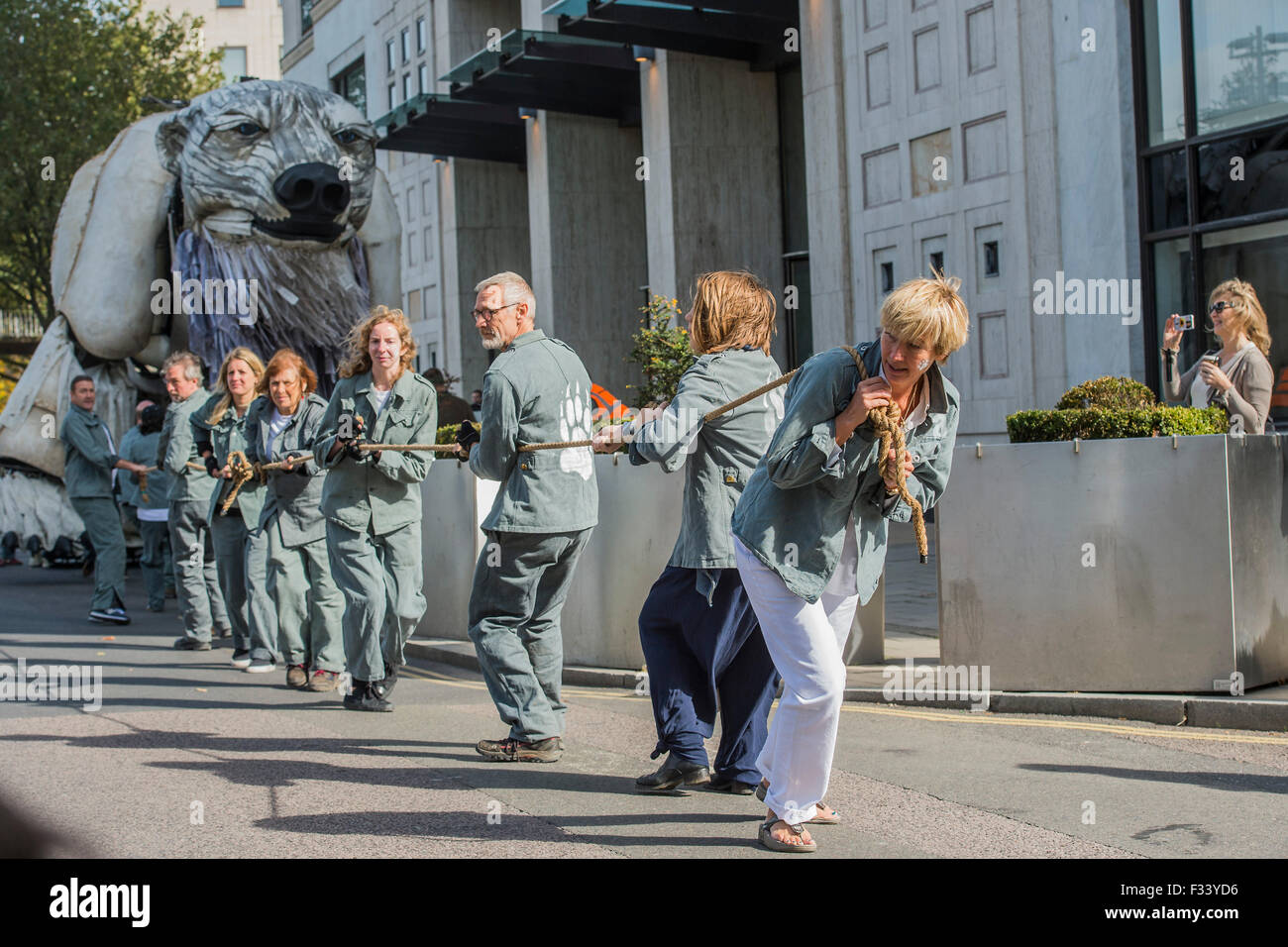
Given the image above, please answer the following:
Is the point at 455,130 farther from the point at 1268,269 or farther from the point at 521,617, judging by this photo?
the point at 521,617

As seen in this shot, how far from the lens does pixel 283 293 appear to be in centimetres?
1086

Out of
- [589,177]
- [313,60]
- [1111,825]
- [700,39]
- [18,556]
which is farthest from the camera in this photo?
[313,60]

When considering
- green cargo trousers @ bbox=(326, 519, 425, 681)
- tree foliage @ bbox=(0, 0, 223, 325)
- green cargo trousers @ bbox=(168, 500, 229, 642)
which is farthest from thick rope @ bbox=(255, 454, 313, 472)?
tree foliage @ bbox=(0, 0, 223, 325)

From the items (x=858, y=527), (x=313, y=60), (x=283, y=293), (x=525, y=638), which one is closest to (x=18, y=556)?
(x=283, y=293)

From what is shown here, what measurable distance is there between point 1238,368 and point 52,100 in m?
25.8

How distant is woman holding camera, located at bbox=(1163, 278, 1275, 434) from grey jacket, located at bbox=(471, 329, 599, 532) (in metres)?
3.73

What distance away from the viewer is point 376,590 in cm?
738

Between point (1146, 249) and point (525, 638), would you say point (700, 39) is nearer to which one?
point (1146, 249)

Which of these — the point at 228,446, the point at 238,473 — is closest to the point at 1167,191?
the point at 228,446

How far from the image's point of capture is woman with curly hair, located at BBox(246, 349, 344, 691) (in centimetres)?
831

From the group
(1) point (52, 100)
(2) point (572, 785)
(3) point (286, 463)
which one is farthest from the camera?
(1) point (52, 100)

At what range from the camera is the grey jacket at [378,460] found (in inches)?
290
